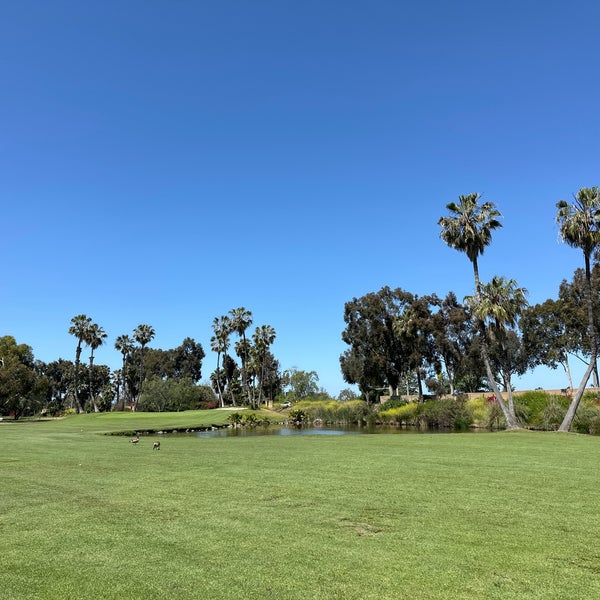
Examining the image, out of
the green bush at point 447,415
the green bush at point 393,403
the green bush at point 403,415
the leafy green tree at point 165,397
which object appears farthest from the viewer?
the leafy green tree at point 165,397

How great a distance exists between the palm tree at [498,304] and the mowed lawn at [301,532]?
71.6 ft

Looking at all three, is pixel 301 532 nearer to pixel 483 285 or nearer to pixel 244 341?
pixel 483 285

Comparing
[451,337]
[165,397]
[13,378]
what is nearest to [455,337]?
[451,337]

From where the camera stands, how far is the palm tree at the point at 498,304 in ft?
108

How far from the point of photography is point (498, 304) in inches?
1315

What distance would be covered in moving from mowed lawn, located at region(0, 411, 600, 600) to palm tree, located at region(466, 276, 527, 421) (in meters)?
21.8

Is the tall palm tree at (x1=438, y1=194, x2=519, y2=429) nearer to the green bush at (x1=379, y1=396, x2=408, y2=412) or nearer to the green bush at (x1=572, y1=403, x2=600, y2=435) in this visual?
the green bush at (x1=572, y1=403, x2=600, y2=435)

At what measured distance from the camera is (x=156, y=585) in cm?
494

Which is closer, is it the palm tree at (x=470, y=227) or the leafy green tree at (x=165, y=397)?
the palm tree at (x=470, y=227)

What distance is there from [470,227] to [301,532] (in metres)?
30.5

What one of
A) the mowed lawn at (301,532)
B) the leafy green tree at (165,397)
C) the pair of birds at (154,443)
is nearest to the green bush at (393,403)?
the leafy green tree at (165,397)

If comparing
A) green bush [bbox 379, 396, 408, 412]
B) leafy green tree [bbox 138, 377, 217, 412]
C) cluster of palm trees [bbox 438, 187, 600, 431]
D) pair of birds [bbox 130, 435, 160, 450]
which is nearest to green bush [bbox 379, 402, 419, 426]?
green bush [bbox 379, 396, 408, 412]

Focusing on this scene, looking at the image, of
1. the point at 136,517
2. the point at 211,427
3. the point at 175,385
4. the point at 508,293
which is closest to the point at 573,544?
the point at 136,517

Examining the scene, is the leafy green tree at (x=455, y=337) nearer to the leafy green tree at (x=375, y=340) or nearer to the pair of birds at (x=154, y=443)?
the leafy green tree at (x=375, y=340)
